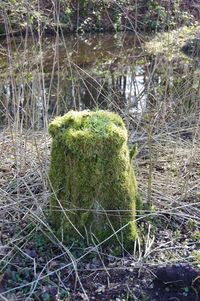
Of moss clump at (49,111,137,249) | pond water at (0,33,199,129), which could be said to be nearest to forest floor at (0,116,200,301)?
moss clump at (49,111,137,249)

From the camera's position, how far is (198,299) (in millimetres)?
2373

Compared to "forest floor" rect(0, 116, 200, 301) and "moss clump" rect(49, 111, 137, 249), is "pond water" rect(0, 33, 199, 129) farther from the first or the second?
"moss clump" rect(49, 111, 137, 249)

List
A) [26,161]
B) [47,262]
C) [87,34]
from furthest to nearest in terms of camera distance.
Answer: [87,34], [26,161], [47,262]

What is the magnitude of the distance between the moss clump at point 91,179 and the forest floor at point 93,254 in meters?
0.09

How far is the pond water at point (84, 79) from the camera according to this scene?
3.41 metres

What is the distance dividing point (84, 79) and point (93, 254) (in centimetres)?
306

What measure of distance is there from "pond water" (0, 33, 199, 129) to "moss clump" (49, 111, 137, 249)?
1.96ft

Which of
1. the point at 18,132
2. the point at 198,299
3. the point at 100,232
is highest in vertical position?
the point at 18,132

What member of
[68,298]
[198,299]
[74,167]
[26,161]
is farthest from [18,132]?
[198,299]

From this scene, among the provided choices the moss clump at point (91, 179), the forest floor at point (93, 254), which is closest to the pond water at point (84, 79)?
the forest floor at point (93, 254)

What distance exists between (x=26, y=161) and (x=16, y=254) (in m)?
0.97

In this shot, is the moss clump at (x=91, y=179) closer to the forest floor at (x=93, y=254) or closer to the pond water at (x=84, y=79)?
the forest floor at (x=93, y=254)

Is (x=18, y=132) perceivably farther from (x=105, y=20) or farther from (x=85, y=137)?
(x=105, y=20)

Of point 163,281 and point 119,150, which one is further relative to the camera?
point 119,150
